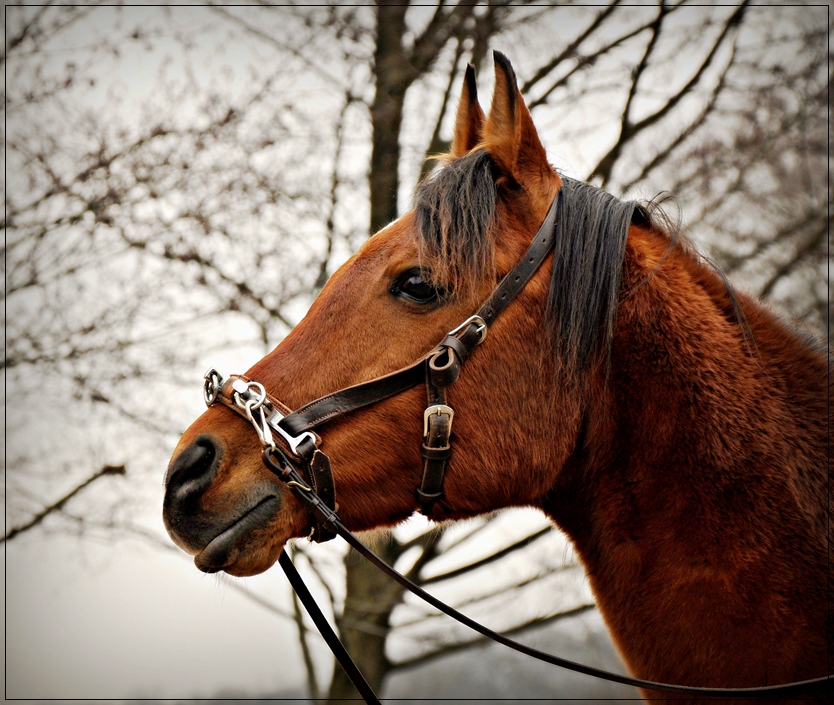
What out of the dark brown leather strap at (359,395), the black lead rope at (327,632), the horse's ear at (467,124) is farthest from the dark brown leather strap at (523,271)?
the black lead rope at (327,632)

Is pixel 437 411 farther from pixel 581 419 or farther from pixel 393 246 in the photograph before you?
pixel 393 246

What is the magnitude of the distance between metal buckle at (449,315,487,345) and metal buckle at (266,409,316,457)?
0.64m

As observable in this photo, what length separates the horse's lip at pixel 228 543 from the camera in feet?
7.53

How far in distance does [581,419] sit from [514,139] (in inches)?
43.2

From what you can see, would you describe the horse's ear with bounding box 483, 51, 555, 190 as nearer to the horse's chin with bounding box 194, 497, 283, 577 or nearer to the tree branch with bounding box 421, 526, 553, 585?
the horse's chin with bounding box 194, 497, 283, 577

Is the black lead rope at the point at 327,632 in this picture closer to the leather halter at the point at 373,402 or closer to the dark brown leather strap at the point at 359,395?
the leather halter at the point at 373,402

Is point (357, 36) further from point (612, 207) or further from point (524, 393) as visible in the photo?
point (524, 393)

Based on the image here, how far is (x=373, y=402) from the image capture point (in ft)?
7.91

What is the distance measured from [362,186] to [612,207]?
431 centimetres

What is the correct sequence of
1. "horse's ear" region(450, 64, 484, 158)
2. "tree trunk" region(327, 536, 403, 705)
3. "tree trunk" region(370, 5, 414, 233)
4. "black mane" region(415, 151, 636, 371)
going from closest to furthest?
"black mane" region(415, 151, 636, 371) → "horse's ear" region(450, 64, 484, 158) → "tree trunk" region(327, 536, 403, 705) → "tree trunk" region(370, 5, 414, 233)

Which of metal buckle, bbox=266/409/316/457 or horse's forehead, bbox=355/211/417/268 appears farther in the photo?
horse's forehead, bbox=355/211/417/268

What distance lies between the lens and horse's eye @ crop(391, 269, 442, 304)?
8.20 ft

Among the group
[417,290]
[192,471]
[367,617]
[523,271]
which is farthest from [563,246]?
[367,617]

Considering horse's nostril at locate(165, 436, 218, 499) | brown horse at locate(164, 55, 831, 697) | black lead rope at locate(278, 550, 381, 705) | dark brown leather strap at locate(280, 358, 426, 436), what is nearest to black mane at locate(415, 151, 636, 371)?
brown horse at locate(164, 55, 831, 697)
